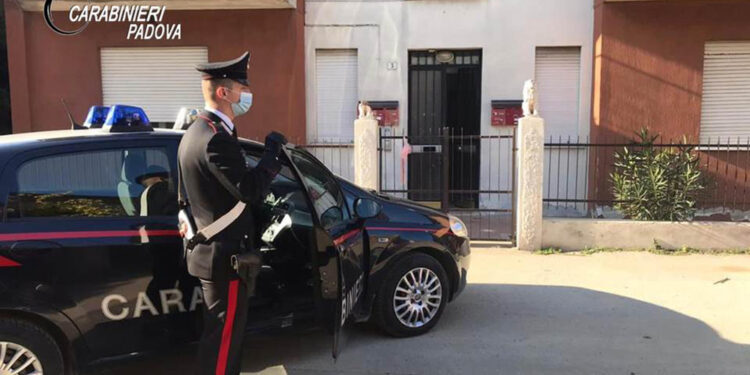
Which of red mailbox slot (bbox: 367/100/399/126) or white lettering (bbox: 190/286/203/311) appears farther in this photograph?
red mailbox slot (bbox: 367/100/399/126)

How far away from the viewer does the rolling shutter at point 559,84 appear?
32.2 ft

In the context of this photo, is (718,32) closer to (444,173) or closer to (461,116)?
(461,116)

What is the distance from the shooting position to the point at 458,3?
9.77 metres

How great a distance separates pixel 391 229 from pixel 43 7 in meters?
8.62

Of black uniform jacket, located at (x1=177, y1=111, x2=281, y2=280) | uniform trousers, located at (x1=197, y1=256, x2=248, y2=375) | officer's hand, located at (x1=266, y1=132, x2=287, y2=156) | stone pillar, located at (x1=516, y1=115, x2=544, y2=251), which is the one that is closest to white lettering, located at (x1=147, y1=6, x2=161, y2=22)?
stone pillar, located at (x1=516, y1=115, x2=544, y2=251)

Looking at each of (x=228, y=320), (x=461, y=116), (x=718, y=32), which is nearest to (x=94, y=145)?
(x=228, y=320)

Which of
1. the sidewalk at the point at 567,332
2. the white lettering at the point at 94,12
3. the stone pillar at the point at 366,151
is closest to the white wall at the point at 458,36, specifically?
the stone pillar at the point at 366,151

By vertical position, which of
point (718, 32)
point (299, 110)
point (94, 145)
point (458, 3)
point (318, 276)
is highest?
point (458, 3)

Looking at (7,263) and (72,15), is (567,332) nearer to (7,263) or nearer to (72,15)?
(7,263)

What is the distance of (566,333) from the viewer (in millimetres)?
4484

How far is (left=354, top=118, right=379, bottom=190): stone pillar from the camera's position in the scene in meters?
7.45

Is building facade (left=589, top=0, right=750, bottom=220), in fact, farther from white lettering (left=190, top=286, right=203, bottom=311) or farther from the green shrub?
white lettering (left=190, top=286, right=203, bottom=311)

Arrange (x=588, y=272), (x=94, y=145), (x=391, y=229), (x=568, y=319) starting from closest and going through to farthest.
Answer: (x=94, y=145) < (x=391, y=229) < (x=568, y=319) < (x=588, y=272)

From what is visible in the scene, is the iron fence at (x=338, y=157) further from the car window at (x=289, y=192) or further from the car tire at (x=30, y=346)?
the car tire at (x=30, y=346)
